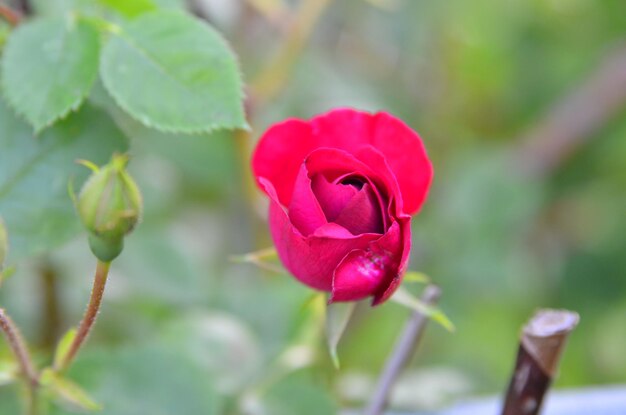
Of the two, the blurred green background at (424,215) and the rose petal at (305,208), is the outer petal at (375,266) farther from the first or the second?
the blurred green background at (424,215)

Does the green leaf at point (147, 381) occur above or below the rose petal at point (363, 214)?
below

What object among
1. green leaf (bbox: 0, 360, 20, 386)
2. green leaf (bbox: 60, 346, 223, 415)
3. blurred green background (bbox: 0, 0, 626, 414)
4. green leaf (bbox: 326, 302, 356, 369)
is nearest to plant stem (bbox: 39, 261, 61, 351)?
blurred green background (bbox: 0, 0, 626, 414)

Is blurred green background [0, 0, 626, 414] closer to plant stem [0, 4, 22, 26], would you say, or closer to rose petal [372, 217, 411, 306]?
plant stem [0, 4, 22, 26]

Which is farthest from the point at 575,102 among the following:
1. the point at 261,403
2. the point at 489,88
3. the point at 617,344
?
the point at 261,403

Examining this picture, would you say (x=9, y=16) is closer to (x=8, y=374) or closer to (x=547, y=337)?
(x=8, y=374)

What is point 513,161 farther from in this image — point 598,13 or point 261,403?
point 261,403

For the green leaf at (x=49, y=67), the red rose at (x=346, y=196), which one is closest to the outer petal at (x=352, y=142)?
the red rose at (x=346, y=196)
